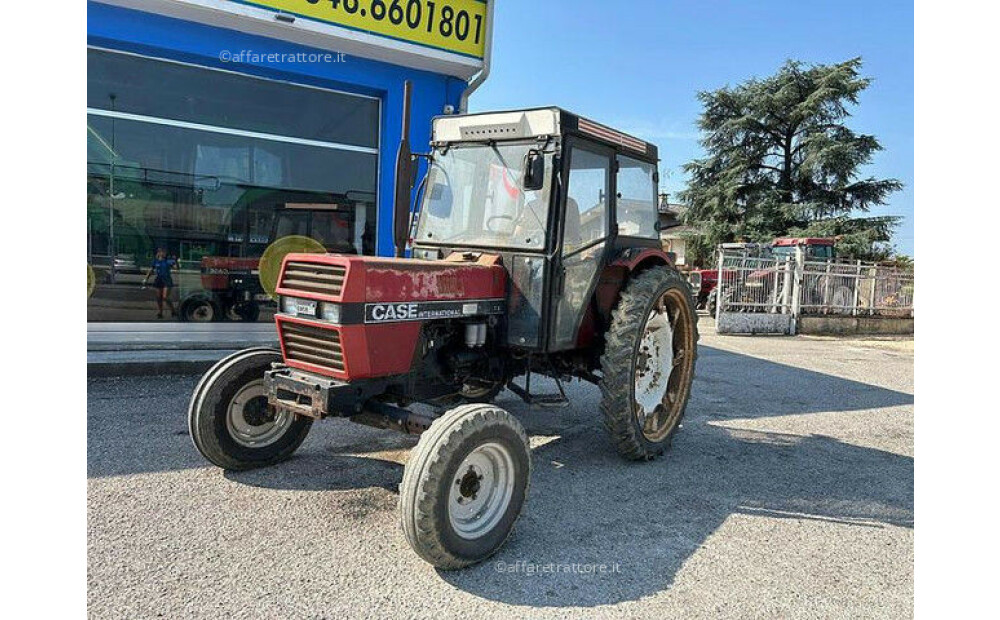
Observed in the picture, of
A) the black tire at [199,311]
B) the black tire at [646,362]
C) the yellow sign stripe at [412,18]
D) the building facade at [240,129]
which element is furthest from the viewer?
the black tire at [199,311]

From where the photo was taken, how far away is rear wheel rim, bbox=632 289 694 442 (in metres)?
4.79

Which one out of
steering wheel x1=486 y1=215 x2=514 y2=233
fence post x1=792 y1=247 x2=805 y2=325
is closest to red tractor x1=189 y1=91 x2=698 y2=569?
steering wheel x1=486 y1=215 x2=514 y2=233

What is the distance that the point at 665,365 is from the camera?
5.03m

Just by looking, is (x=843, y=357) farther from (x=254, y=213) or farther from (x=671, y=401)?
(x=254, y=213)

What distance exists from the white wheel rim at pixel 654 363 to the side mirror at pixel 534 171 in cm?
152

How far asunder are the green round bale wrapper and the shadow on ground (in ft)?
7.17

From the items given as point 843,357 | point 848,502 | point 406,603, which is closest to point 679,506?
point 848,502

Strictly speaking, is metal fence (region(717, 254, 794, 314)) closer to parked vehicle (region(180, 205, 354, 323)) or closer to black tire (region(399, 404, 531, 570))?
parked vehicle (region(180, 205, 354, 323))

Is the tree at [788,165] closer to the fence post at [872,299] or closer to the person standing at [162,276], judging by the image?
the fence post at [872,299]

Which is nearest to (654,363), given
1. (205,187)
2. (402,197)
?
(402,197)

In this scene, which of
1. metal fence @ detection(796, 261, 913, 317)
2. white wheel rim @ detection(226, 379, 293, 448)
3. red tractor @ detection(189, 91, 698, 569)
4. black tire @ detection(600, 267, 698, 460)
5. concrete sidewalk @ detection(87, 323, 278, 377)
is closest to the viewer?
red tractor @ detection(189, 91, 698, 569)

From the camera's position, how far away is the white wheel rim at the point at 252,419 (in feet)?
12.9

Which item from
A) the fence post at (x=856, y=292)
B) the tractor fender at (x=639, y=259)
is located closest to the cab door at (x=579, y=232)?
the tractor fender at (x=639, y=259)

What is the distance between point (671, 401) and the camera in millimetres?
5027
